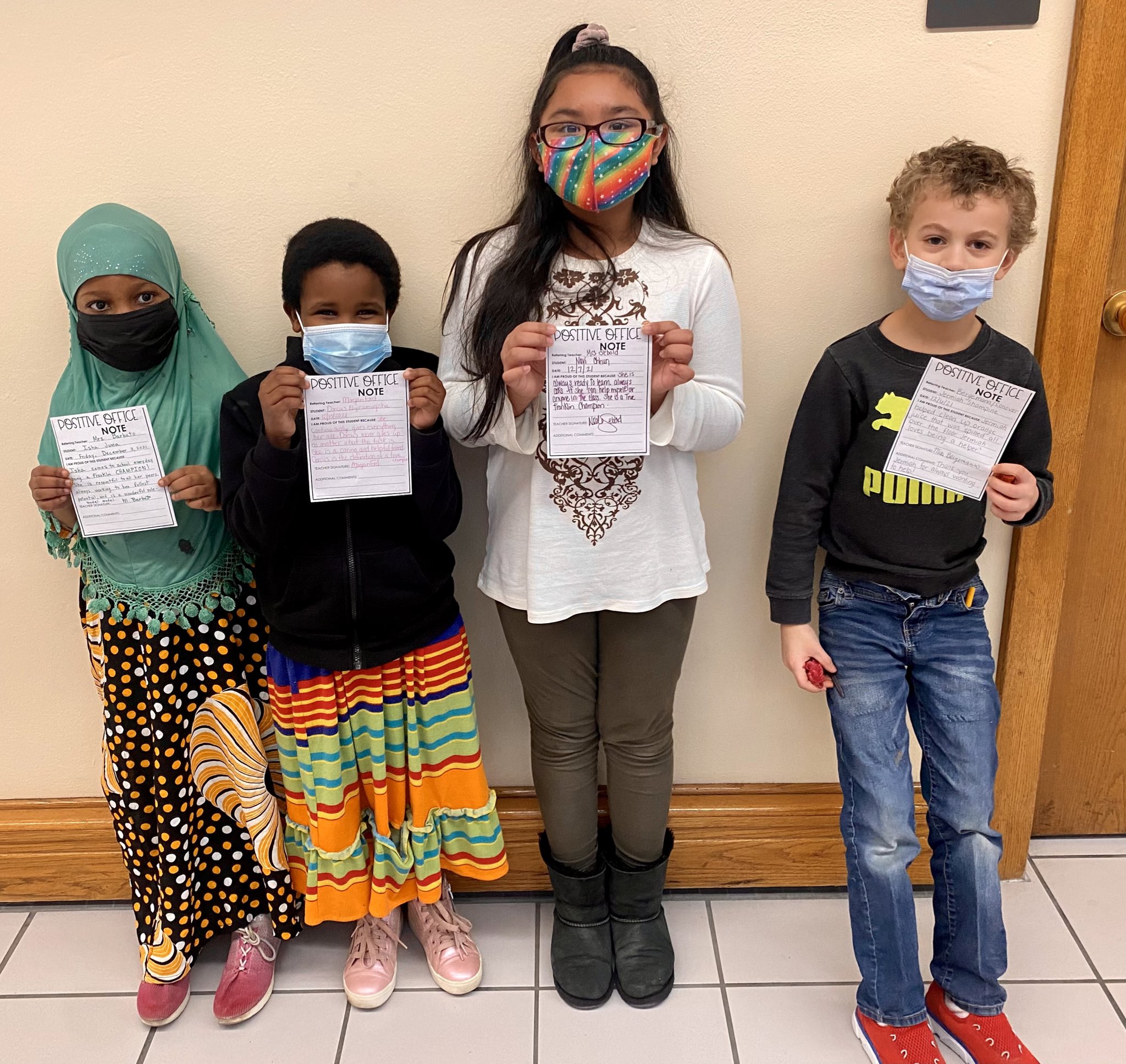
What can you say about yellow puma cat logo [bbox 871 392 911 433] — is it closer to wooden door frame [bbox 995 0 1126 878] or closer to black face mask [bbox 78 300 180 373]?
wooden door frame [bbox 995 0 1126 878]

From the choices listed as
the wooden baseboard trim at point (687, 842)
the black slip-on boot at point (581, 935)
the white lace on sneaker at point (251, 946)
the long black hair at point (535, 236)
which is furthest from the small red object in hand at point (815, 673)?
the white lace on sneaker at point (251, 946)

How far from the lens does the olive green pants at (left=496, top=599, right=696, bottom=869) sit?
1.65 meters

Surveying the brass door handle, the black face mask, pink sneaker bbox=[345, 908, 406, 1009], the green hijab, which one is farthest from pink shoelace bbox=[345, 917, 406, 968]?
the brass door handle

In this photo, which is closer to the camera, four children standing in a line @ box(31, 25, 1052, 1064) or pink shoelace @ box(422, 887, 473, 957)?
four children standing in a line @ box(31, 25, 1052, 1064)

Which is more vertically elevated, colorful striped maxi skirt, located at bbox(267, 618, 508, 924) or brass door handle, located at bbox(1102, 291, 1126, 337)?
brass door handle, located at bbox(1102, 291, 1126, 337)

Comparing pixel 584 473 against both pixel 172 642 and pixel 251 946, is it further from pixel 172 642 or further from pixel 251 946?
pixel 251 946

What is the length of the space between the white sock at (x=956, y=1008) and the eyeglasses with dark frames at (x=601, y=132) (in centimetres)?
156

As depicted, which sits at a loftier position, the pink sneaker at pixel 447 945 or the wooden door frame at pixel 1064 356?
the wooden door frame at pixel 1064 356

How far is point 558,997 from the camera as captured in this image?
1781mm

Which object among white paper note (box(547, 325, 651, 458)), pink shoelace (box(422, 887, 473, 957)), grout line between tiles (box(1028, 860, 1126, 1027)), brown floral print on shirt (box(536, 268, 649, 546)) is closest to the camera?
white paper note (box(547, 325, 651, 458))

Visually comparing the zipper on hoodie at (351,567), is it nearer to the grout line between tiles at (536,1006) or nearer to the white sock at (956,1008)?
the grout line between tiles at (536,1006)

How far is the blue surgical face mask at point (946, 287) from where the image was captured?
1448 millimetres

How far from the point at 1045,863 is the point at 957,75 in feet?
5.42

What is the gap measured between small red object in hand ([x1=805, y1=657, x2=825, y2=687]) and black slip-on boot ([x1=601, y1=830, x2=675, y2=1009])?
46 centimetres
